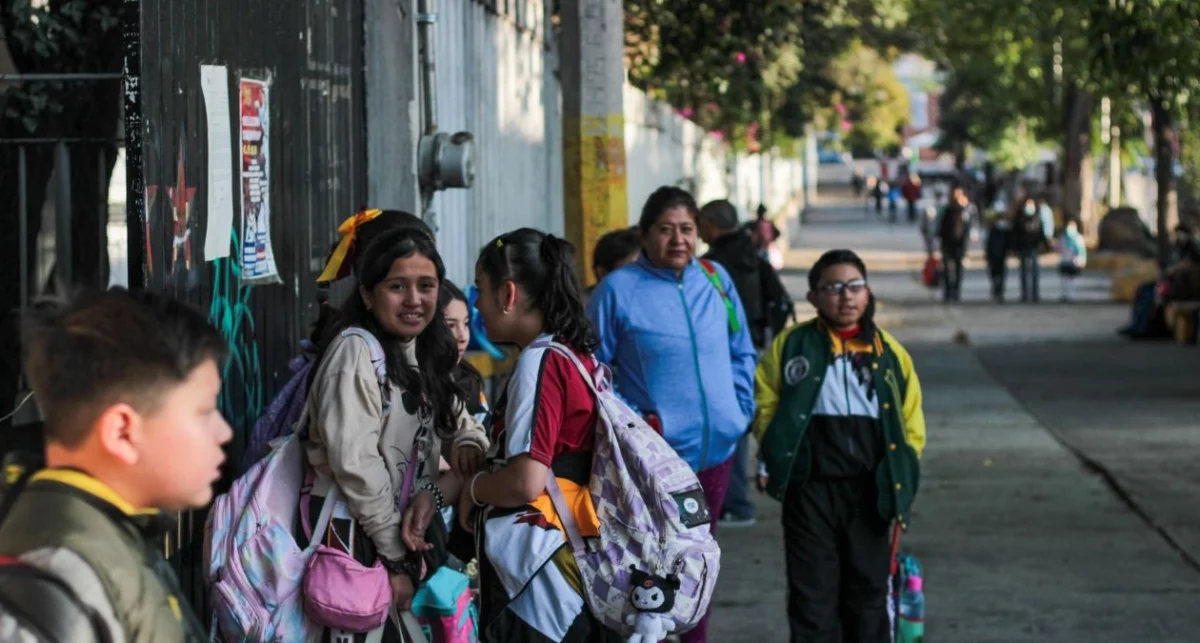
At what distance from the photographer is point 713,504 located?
23.4 ft

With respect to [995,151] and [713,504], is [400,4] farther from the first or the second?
[995,151]

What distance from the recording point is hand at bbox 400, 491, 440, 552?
195 inches

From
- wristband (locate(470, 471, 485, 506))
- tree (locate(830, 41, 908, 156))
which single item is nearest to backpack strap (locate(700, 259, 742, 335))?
A: wristband (locate(470, 471, 485, 506))

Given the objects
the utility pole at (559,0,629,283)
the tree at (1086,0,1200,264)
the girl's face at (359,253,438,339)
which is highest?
the tree at (1086,0,1200,264)

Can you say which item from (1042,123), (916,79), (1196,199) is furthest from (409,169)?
(916,79)

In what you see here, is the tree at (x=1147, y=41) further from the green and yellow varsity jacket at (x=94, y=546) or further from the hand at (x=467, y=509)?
the green and yellow varsity jacket at (x=94, y=546)

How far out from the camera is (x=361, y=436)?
4805mm

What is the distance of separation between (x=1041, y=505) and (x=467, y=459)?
269 inches

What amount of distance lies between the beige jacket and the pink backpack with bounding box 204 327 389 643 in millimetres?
113

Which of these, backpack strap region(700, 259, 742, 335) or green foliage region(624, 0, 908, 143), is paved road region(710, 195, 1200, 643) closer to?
backpack strap region(700, 259, 742, 335)

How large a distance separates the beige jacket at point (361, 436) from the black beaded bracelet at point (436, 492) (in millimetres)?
85

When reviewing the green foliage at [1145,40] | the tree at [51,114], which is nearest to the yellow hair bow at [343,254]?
the tree at [51,114]

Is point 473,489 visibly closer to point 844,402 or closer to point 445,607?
point 445,607

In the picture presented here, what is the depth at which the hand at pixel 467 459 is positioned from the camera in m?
5.12
